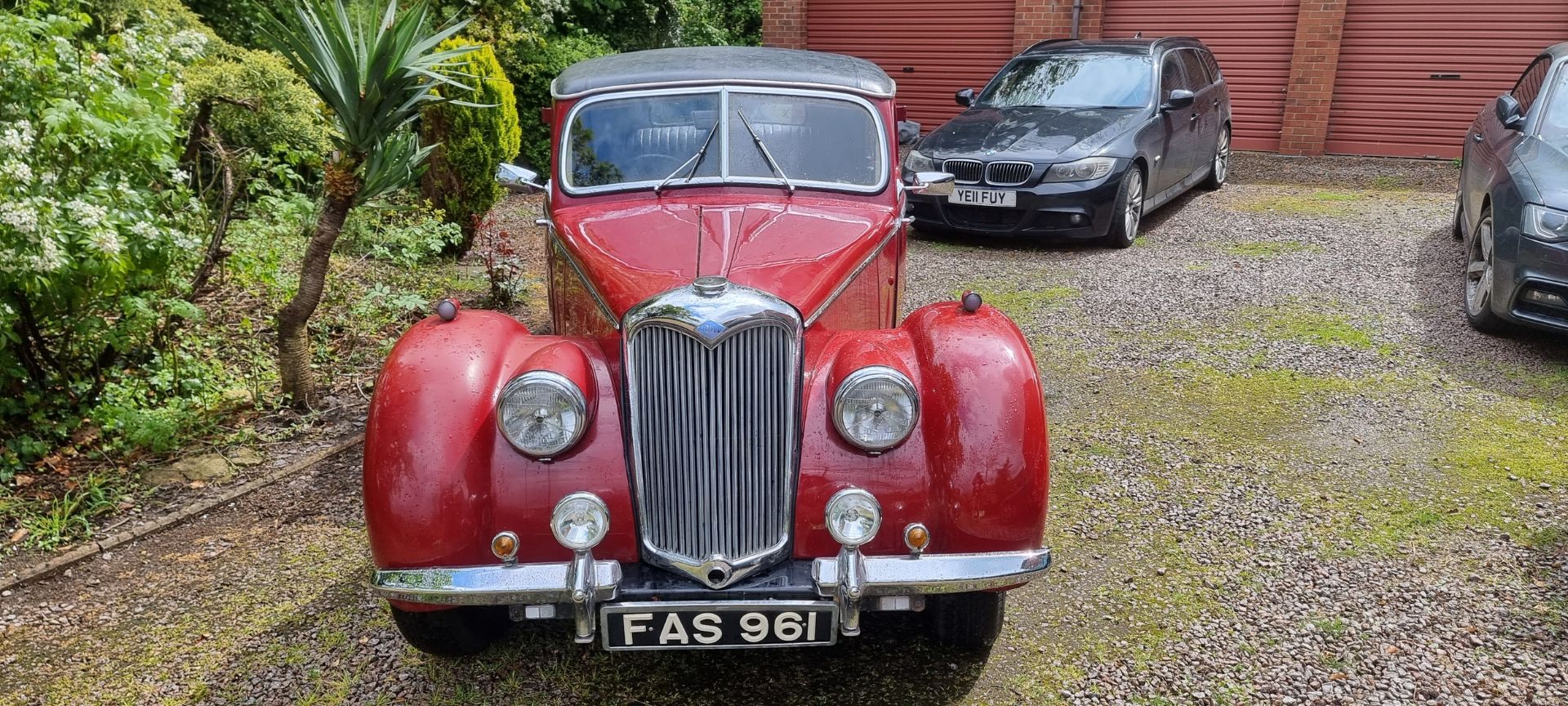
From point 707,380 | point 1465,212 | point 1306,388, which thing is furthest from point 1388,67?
point 707,380

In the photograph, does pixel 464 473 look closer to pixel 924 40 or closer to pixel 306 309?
pixel 306 309

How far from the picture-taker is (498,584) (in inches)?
105

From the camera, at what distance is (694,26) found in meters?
17.2

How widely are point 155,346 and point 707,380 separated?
3694mm

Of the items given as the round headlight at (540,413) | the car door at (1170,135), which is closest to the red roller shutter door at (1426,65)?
the car door at (1170,135)

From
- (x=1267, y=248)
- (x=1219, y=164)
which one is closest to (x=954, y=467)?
(x=1267, y=248)

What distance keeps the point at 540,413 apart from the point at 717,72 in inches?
80.2

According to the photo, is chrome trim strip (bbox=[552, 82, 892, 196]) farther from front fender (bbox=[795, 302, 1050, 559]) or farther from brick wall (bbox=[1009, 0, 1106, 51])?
brick wall (bbox=[1009, 0, 1106, 51])

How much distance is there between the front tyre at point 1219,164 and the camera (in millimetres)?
10461

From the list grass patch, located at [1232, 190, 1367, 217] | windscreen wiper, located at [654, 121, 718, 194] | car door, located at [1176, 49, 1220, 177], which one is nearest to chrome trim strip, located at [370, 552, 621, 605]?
windscreen wiper, located at [654, 121, 718, 194]

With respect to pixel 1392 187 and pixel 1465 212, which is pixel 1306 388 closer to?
pixel 1465 212

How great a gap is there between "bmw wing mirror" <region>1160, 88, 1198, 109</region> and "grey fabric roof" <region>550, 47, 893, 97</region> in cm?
484

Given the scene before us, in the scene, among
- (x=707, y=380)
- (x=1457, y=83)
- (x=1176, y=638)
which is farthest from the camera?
(x=1457, y=83)

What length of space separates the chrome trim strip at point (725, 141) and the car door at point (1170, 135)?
5.12 meters
